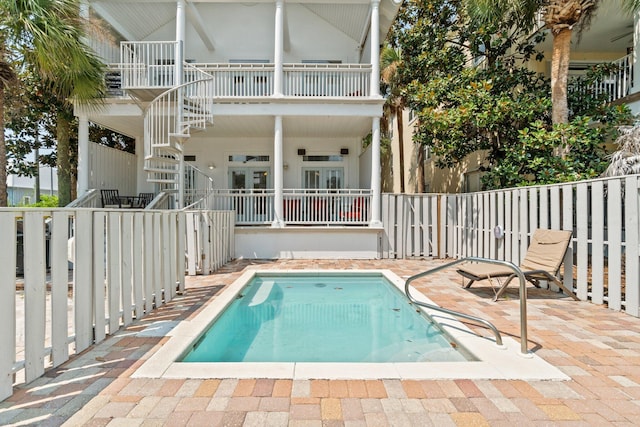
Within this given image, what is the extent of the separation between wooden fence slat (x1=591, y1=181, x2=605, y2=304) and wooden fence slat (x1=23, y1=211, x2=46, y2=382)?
21.1ft

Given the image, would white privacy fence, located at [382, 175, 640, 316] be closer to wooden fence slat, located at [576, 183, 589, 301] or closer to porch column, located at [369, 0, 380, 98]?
wooden fence slat, located at [576, 183, 589, 301]

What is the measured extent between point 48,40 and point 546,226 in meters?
9.66

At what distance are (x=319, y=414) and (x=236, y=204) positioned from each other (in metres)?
8.24

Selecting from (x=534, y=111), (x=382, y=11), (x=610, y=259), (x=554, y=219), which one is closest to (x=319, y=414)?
(x=610, y=259)

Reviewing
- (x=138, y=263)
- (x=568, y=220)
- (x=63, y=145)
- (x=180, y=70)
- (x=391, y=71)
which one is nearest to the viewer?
(x=138, y=263)

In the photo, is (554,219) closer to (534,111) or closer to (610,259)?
(610,259)

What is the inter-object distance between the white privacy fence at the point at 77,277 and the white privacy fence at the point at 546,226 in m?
6.10

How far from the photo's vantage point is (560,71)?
7586 millimetres

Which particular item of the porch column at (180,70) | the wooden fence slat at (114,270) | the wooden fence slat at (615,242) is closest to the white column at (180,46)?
the porch column at (180,70)

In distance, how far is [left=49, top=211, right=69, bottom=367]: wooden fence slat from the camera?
8.97 ft

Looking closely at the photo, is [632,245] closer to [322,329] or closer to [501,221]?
[501,221]

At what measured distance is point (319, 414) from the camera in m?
2.15

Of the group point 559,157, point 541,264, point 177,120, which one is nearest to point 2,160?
point 177,120

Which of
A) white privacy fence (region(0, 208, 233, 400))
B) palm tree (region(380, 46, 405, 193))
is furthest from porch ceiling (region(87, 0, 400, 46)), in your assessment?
white privacy fence (region(0, 208, 233, 400))
